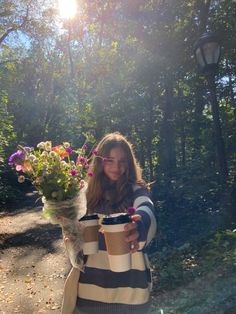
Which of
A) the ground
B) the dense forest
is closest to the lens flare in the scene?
the dense forest

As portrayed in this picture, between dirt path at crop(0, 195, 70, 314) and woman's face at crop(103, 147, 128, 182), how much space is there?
3.28 metres

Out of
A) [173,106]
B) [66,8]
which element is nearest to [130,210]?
[173,106]

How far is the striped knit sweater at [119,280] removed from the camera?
184cm

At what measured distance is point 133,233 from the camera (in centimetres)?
159

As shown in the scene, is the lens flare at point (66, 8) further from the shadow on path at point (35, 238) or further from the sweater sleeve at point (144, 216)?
the sweater sleeve at point (144, 216)

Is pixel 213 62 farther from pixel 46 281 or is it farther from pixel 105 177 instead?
pixel 105 177

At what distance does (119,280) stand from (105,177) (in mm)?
558

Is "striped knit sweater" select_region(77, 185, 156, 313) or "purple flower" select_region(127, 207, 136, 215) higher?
"purple flower" select_region(127, 207, 136, 215)

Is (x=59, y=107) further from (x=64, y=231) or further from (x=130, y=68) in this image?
(x=64, y=231)

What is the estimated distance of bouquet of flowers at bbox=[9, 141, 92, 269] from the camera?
1.81 metres

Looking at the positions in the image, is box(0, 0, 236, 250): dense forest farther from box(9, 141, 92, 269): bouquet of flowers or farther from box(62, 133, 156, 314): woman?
box(9, 141, 92, 269): bouquet of flowers

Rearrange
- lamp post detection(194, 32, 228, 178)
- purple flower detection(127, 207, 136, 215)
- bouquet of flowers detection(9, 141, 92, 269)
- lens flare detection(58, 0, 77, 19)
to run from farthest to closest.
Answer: lens flare detection(58, 0, 77, 19) < lamp post detection(194, 32, 228, 178) < bouquet of flowers detection(9, 141, 92, 269) < purple flower detection(127, 207, 136, 215)

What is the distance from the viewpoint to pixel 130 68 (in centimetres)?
905

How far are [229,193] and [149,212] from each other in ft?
14.0
